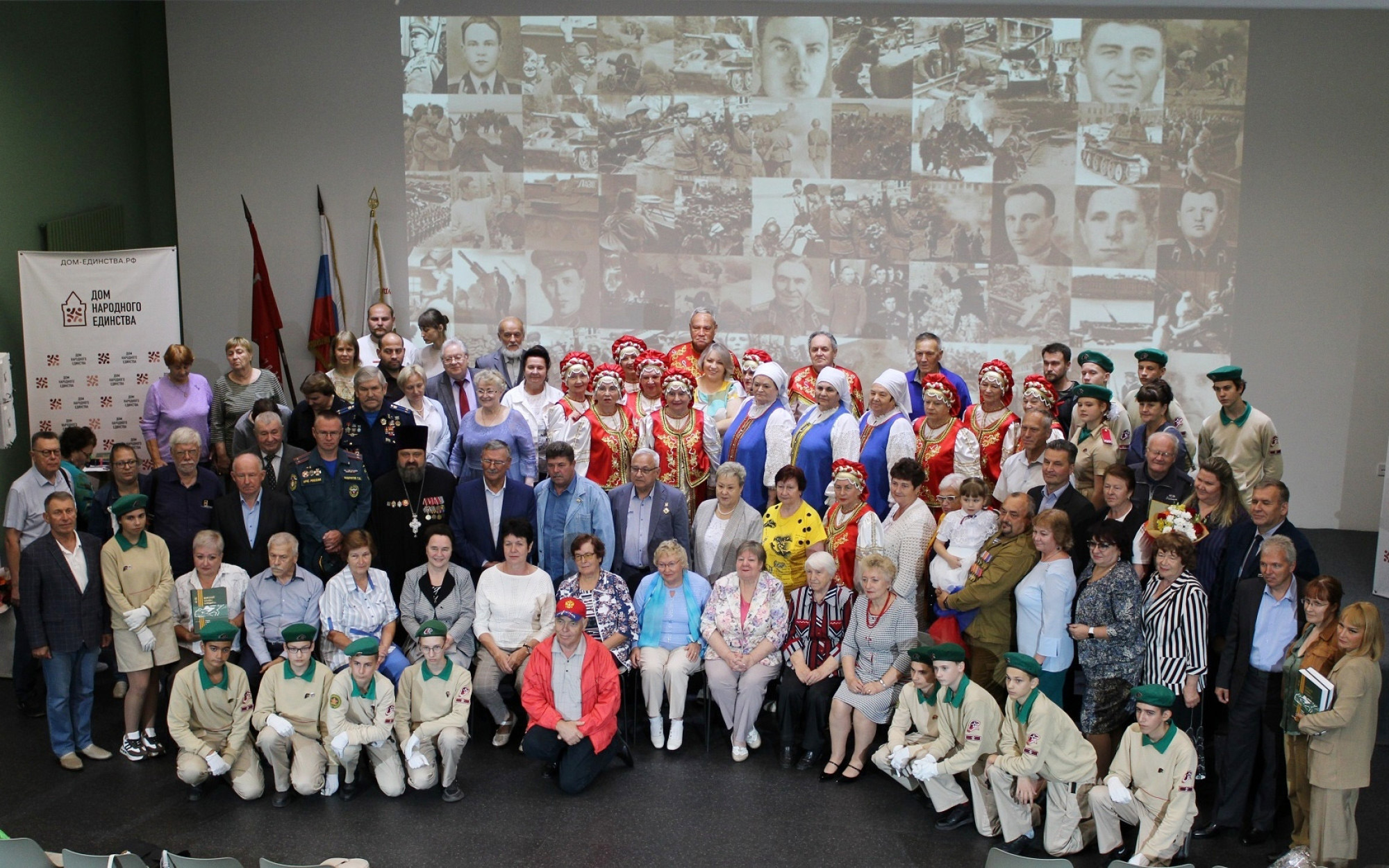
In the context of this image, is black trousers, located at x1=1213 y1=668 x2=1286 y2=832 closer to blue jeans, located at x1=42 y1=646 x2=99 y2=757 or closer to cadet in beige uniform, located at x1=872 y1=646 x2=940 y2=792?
cadet in beige uniform, located at x1=872 y1=646 x2=940 y2=792

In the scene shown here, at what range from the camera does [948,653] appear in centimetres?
514

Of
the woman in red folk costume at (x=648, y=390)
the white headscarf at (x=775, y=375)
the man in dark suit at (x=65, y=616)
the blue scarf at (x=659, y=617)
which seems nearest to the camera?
the man in dark suit at (x=65, y=616)

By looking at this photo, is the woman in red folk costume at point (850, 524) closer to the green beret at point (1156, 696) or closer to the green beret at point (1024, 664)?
the green beret at point (1024, 664)

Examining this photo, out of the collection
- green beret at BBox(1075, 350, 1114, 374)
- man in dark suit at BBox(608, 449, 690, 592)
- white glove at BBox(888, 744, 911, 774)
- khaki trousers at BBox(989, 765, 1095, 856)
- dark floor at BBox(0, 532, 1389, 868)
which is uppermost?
green beret at BBox(1075, 350, 1114, 374)

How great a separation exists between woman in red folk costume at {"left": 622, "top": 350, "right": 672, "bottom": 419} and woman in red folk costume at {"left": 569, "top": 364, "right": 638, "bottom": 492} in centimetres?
12

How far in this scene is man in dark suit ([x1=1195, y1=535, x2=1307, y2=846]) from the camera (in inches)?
193

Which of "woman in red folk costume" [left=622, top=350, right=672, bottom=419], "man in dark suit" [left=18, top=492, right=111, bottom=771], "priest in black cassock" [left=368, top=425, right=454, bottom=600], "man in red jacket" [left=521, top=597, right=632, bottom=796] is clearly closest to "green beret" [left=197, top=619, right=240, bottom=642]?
"man in dark suit" [left=18, top=492, right=111, bottom=771]

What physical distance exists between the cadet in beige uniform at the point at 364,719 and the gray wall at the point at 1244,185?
14.2 ft

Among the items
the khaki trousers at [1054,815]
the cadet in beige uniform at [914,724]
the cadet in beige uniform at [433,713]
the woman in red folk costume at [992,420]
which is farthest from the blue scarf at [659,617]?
the woman in red folk costume at [992,420]

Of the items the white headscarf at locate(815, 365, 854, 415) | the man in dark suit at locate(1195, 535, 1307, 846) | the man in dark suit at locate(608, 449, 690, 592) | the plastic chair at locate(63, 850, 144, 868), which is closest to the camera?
the plastic chair at locate(63, 850, 144, 868)

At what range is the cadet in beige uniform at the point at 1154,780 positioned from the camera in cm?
461

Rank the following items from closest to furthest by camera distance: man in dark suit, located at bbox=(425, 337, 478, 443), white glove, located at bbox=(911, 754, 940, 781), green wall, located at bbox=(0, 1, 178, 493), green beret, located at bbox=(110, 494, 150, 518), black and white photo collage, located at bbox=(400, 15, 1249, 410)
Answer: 1. white glove, located at bbox=(911, 754, 940, 781)
2. green beret, located at bbox=(110, 494, 150, 518)
3. man in dark suit, located at bbox=(425, 337, 478, 443)
4. green wall, located at bbox=(0, 1, 178, 493)
5. black and white photo collage, located at bbox=(400, 15, 1249, 410)

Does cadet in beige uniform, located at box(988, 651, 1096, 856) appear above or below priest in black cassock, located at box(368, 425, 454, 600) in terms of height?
below

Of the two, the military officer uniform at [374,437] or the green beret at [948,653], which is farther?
the military officer uniform at [374,437]
